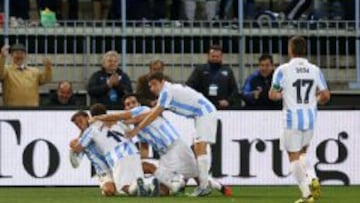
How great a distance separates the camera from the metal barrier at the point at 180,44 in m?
25.9

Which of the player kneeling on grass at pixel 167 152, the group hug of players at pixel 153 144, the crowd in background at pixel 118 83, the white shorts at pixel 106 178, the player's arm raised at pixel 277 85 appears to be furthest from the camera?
the crowd in background at pixel 118 83

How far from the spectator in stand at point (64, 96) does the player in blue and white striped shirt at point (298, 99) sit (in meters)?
5.74

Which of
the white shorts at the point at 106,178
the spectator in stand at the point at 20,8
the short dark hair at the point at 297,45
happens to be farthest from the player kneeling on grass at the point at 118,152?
the spectator in stand at the point at 20,8

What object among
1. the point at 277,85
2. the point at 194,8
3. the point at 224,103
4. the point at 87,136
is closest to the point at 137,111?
the point at 87,136

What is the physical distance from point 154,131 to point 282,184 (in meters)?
3.67

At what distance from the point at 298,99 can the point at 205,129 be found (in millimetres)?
1867

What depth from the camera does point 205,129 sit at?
788 inches

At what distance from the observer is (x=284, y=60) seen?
26375 millimetres

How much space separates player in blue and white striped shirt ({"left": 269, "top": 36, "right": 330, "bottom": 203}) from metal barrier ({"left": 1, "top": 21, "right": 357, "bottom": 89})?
7.21 m

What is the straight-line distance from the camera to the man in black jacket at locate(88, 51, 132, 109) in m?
23.2

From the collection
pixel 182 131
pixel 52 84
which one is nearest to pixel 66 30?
pixel 52 84

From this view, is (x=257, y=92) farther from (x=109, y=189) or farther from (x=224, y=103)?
(x=109, y=189)

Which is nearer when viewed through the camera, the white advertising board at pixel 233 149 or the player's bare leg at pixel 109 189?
the player's bare leg at pixel 109 189

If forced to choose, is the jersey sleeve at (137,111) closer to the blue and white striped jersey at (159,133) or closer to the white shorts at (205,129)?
the blue and white striped jersey at (159,133)
